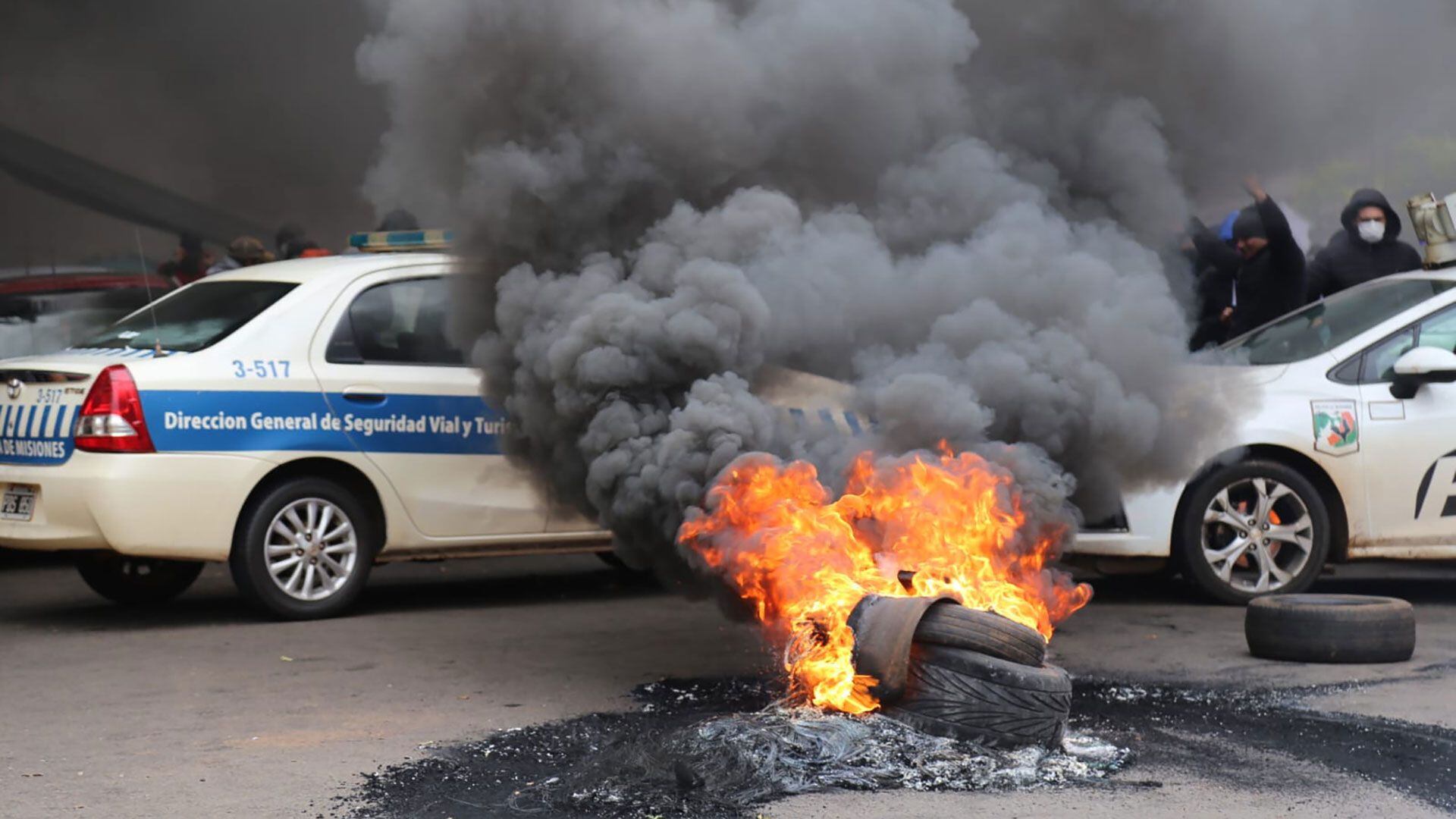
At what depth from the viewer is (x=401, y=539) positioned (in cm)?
830

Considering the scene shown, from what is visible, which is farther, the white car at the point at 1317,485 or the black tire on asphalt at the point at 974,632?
the white car at the point at 1317,485

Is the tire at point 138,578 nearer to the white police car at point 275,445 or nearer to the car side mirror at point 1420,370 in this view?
the white police car at point 275,445

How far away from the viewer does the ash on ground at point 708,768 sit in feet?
15.5

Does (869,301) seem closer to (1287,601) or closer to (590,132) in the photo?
(590,132)

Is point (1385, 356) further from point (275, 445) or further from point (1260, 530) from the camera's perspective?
point (275, 445)

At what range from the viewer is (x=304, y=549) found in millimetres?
8070

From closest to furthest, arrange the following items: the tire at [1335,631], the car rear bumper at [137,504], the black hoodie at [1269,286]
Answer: the tire at [1335,631] < the car rear bumper at [137,504] < the black hoodie at [1269,286]

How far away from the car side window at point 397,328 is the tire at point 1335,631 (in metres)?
4.02

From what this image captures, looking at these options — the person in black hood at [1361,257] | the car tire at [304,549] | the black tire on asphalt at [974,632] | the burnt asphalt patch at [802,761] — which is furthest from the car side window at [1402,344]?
the car tire at [304,549]

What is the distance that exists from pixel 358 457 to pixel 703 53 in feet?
10.5

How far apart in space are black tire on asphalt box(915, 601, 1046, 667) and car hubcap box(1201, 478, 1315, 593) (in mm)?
3316

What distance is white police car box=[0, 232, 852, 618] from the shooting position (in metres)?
7.63

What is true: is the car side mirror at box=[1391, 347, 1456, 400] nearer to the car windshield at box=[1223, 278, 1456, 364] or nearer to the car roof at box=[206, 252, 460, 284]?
the car windshield at box=[1223, 278, 1456, 364]

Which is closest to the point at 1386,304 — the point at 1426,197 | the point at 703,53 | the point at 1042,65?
the point at 1426,197
